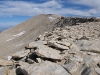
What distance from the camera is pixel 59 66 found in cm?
610

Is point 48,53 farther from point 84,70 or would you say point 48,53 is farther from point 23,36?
point 23,36

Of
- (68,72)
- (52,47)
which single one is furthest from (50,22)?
(68,72)

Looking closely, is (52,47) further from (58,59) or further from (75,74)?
(75,74)

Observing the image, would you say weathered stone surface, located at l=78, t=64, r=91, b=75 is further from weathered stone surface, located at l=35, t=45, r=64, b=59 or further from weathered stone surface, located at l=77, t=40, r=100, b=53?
weathered stone surface, located at l=77, t=40, r=100, b=53

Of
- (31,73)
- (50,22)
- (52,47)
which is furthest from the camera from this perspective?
(50,22)

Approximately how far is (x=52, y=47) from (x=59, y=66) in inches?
79.5

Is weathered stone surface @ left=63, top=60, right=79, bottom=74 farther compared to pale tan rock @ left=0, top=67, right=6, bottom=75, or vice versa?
pale tan rock @ left=0, top=67, right=6, bottom=75

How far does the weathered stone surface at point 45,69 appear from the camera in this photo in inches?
221

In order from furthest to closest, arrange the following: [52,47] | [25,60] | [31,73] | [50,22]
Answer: [50,22]
[52,47]
[25,60]
[31,73]

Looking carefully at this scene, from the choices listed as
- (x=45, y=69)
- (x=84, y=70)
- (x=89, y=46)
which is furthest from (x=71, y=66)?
(x=89, y=46)

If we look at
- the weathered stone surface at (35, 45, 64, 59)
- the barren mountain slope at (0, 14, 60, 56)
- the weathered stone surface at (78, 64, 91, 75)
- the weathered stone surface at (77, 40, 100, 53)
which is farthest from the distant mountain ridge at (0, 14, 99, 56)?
the weathered stone surface at (78, 64, 91, 75)

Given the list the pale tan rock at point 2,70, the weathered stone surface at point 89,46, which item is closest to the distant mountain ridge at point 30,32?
the weathered stone surface at point 89,46

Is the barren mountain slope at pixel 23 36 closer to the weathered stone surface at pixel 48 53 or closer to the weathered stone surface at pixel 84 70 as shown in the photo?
the weathered stone surface at pixel 48 53

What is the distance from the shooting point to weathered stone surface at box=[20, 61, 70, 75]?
562 centimetres
